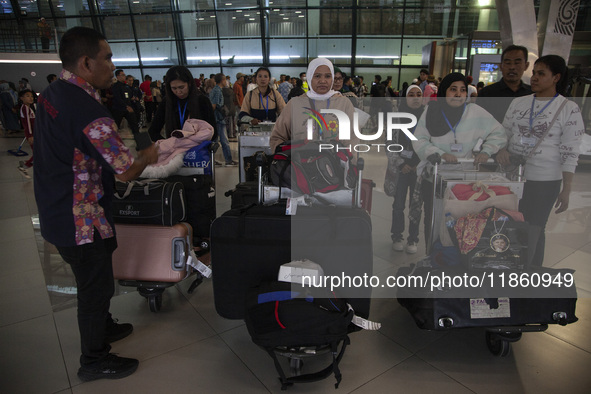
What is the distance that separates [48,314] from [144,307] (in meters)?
0.60

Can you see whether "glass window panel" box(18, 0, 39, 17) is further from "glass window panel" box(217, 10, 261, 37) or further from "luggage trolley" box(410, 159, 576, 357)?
"luggage trolley" box(410, 159, 576, 357)

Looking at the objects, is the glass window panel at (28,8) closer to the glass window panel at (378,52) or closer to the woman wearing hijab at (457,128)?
the glass window panel at (378,52)

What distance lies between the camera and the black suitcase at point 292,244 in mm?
1958

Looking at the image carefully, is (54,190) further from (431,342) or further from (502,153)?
(502,153)

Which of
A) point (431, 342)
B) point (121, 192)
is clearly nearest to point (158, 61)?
point (121, 192)

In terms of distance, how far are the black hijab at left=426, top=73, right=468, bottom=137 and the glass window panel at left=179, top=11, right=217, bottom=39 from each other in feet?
51.2

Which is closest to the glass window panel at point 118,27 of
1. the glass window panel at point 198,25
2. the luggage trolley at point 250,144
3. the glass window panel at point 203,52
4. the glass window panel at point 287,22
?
the glass window panel at point 198,25

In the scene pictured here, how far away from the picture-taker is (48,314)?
2.47 m

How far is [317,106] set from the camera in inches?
107

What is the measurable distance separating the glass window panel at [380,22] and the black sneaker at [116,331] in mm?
15753

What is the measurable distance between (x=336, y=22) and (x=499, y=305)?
15.7 m

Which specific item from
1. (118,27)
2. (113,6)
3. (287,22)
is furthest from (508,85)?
(113,6)

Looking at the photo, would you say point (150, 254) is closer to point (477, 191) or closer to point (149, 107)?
point (477, 191)

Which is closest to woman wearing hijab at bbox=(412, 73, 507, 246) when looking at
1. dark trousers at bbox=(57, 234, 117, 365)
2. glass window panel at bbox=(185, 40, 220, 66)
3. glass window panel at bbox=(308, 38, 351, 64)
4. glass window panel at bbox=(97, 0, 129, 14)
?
dark trousers at bbox=(57, 234, 117, 365)
